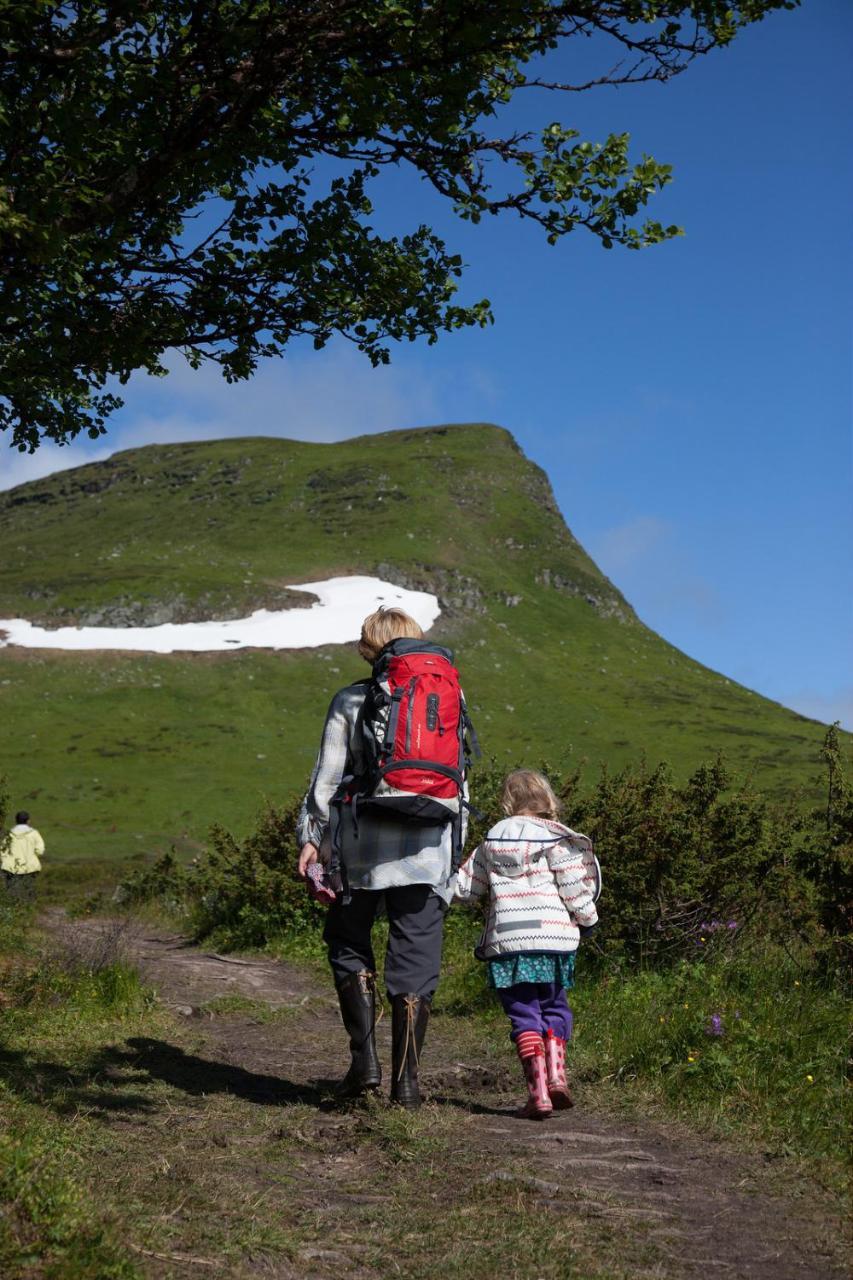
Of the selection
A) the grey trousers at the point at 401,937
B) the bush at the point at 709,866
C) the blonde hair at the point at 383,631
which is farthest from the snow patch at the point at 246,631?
the grey trousers at the point at 401,937

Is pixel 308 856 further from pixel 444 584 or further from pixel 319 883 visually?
pixel 444 584

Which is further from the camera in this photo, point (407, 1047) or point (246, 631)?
point (246, 631)

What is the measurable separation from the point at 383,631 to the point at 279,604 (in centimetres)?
8711

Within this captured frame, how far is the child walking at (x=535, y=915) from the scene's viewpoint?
5867mm

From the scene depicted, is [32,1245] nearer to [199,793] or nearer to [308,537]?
[199,793]

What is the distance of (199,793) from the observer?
53.3 metres

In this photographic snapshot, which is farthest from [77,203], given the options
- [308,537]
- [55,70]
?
[308,537]

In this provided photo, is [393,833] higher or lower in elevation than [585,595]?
lower

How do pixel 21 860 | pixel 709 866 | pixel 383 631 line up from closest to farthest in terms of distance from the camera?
pixel 383 631, pixel 709 866, pixel 21 860

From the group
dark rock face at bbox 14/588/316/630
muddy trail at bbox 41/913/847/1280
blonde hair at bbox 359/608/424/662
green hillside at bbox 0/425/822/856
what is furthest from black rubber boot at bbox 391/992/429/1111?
dark rock face at bbox 14/588/316/630

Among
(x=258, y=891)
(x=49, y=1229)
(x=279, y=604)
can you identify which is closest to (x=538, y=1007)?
(x=49, y=1229)

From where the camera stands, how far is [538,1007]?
19.5 ft

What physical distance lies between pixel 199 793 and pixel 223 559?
58124 millimetres

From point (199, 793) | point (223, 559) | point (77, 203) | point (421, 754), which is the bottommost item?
point (199, 793)
